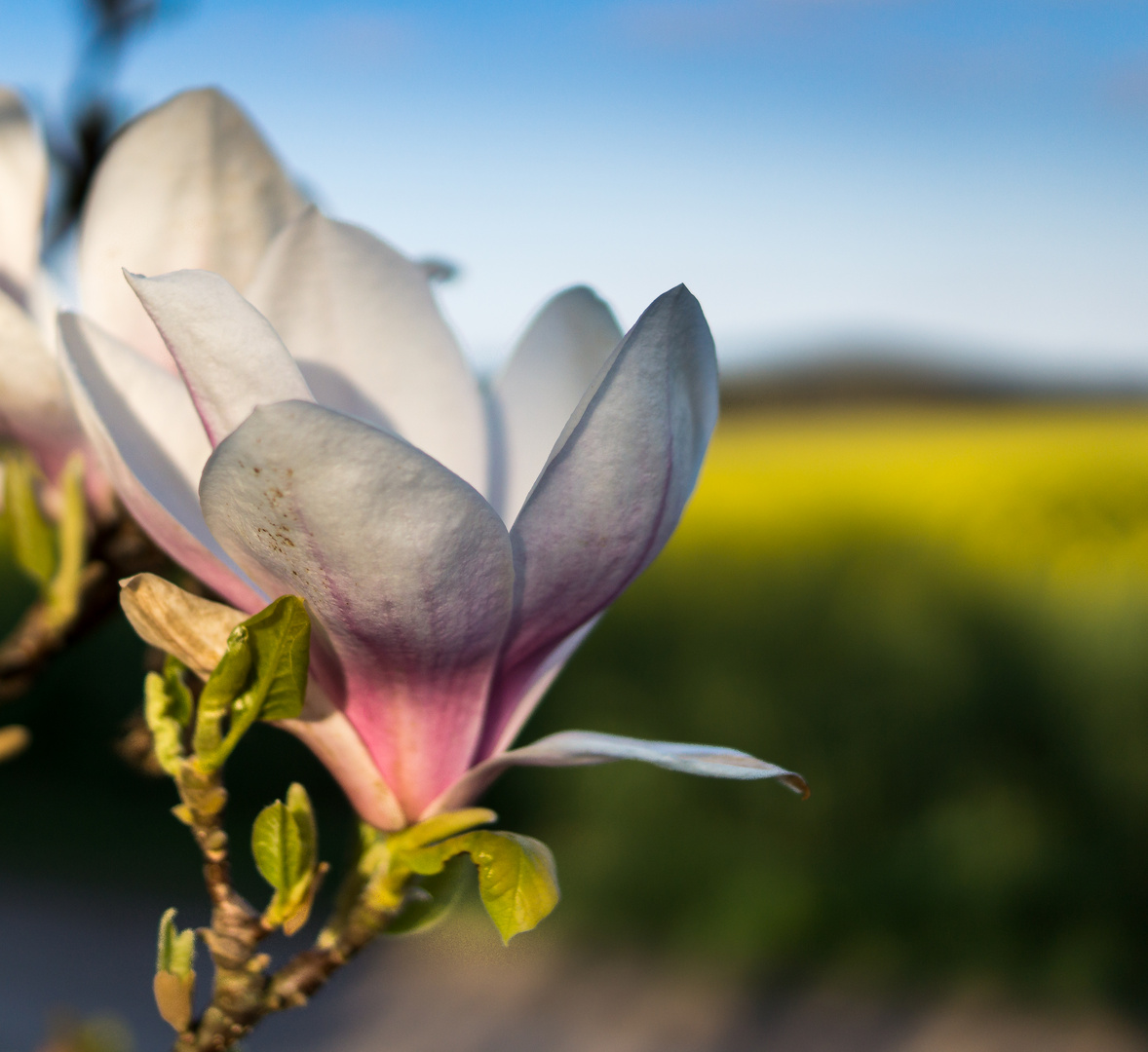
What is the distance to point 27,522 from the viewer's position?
63 centimetres

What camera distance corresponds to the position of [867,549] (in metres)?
3.39

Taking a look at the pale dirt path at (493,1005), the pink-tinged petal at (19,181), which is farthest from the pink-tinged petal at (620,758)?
the pale dirt path at (493,1005)

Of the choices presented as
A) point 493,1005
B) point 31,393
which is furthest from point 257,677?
point 493,1005

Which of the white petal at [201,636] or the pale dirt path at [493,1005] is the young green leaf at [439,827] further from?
the pale dirt path at [493,1005]

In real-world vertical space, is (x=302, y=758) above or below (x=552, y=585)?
below

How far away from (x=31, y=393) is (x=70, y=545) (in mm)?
92

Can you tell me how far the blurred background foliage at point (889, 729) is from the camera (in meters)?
3.07

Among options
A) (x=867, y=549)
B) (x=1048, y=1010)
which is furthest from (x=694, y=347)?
(x=1048, y=1010)

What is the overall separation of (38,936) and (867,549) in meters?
3.17

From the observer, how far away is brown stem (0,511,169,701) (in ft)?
2.24

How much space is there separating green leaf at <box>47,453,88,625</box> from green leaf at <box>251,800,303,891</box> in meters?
0.25

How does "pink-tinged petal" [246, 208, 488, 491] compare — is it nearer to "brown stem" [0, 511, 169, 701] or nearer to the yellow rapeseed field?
"brown stem" [0, 511, 169, 701]

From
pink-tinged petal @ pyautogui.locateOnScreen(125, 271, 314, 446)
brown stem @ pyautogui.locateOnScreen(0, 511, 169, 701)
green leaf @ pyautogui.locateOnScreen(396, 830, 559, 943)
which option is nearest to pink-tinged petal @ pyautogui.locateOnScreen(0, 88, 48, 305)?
brown stem @ pyautogui.locateOnScreen(0, 511, 169, 701)

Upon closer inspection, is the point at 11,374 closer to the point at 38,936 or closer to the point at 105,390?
the point at 105,390
